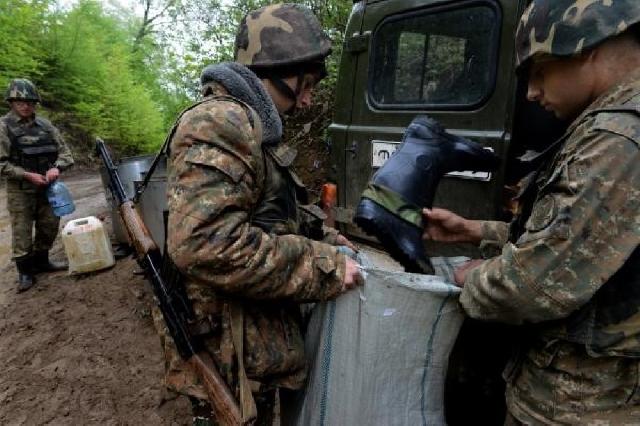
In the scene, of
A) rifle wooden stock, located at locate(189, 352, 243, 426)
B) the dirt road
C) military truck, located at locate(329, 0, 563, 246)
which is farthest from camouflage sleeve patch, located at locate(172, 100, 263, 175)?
the dirt road

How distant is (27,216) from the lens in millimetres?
4582

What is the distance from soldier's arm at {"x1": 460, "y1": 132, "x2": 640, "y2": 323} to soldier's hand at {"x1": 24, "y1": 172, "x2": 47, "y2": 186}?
15.4ft

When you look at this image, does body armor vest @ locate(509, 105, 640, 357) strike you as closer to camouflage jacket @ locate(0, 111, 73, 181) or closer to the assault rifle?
the assault rifle

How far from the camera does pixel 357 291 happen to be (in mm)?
1335

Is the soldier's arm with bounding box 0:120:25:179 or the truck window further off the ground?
the truck window

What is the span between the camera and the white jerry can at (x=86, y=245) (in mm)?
4457

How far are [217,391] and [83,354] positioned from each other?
246cm

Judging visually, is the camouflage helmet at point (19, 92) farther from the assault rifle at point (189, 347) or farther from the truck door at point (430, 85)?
the assault rifle at point (189, 347)

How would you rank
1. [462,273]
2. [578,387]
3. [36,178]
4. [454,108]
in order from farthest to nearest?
[36,178] < [454,108] < [462,273] < [578,387]

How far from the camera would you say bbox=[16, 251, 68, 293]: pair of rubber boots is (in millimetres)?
4477

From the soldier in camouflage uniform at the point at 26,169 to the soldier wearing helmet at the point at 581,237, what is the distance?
4737 mm

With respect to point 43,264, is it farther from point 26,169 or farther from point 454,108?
point 454,108

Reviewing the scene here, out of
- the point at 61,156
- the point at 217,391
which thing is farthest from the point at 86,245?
the point at 217,391

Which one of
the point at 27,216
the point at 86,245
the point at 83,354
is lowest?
the point at 83,354
